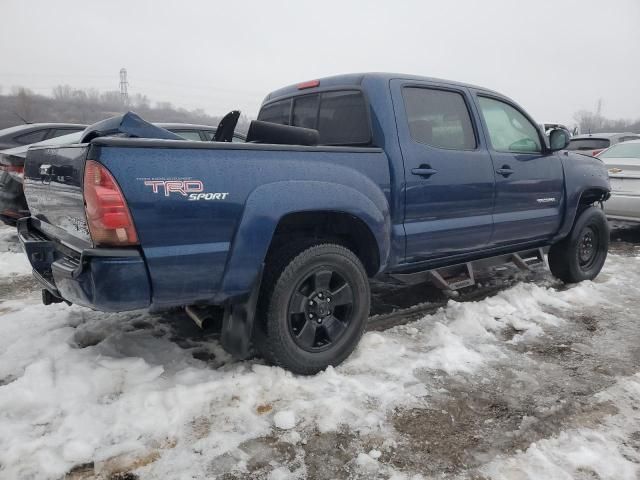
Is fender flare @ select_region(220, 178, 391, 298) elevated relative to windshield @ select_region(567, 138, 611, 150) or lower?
lower

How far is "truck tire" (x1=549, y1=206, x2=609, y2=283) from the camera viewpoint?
4.90 metres

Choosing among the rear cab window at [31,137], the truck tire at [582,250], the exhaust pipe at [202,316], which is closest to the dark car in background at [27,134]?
the rear cab window at [31,137]

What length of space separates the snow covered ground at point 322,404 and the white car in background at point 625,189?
4.15 meters

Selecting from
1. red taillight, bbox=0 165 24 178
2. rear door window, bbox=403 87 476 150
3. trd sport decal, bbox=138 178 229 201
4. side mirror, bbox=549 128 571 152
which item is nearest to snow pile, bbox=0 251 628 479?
trd sport decal, bbox=138 178 229 201

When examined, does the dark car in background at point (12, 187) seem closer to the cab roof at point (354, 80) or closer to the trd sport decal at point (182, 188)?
the cab roof at point (354, 80)

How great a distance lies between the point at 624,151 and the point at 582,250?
151 inches

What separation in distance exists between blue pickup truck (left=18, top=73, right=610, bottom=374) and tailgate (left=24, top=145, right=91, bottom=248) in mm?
14

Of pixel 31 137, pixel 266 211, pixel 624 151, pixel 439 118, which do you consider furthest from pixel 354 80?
pixel 624 151

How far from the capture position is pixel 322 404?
2480 mm

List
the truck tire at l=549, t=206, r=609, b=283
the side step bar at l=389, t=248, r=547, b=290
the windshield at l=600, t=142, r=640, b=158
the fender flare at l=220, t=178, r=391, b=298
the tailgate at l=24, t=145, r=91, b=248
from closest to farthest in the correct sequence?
the tailgate at l=24, t=145, r=91, b=248 → the fender flare at l=220, t=178, r=391, b=298 → the side step bar at l=389, t=248, r=547, b=290 → the truck tire at l=549, t=206, r=609, b=283 → the windshield at l=600, t=142, r=640, b=158

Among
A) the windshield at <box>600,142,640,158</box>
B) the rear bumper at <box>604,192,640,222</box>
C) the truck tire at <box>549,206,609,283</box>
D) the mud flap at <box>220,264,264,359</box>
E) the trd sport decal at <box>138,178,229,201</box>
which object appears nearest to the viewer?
the trd sport decal at <box>138,178,229,201</box>

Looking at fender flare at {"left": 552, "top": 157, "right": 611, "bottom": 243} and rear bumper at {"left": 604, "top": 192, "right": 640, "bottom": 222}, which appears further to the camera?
rear bumper at {"left": 604, "top": 192, "right": 640, "bottom": 222}

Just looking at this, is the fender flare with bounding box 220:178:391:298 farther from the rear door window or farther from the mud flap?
the rear door window

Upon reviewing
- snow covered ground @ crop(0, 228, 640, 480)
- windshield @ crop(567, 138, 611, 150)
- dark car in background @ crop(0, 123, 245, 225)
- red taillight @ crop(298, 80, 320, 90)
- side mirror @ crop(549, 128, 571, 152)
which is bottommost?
snow covered ground @ crop(0, 228, 640, 480)
